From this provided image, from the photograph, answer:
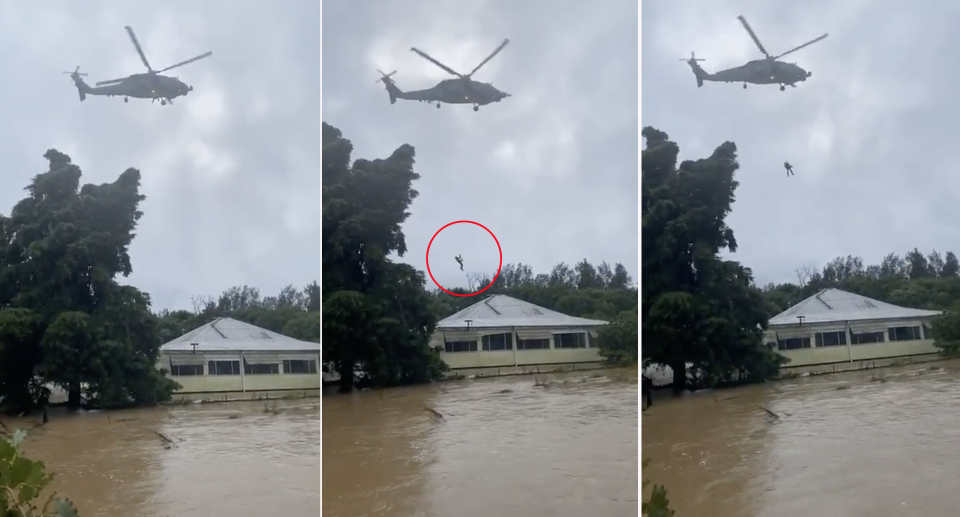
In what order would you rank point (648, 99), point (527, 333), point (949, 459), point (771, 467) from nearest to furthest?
point (949, 459)
point (771, 467)
point (648, 99)
point (527, 333)

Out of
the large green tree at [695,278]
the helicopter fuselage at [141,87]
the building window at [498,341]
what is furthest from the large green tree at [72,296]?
the large green tree at [695,278]

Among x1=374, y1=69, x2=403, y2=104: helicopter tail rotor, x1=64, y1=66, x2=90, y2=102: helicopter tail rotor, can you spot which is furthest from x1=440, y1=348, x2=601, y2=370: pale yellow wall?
x1=64, y1=66, x2=90, y2=102: helicopter tail rotor

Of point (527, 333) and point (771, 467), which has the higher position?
point (527, 333)

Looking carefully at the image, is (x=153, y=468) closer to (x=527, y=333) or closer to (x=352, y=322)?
(x=352, y=322)

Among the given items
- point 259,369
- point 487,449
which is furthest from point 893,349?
point 259,369

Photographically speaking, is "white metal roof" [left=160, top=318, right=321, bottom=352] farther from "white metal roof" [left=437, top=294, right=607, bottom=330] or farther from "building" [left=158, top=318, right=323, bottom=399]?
"white metal roof" [left=437, top=294, right=607, bottom=330]

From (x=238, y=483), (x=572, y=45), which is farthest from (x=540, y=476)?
(x=572, y=45)

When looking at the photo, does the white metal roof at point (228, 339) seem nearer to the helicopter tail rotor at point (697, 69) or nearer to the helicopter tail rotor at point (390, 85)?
the helicopter tail rotor at point (390, 85)

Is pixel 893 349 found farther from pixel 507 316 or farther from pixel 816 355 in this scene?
pixel 507 316

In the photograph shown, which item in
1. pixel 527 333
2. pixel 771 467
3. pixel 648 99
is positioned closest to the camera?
pixel 771 467
